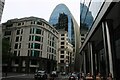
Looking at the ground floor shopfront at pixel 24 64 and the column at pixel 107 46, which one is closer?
the column at pixel 107 46

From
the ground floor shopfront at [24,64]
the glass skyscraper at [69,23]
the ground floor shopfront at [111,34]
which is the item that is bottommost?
the ground floor shopfront at [24,64]

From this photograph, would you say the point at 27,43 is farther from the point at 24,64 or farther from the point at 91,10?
the point at 91,10

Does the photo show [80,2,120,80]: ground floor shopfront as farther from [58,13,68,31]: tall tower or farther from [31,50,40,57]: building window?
[58,13,68,31]: tall tower

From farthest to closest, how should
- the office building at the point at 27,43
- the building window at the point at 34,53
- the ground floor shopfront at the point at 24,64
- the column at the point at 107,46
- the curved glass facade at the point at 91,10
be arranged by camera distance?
1. the building window at the point at 34,53
2. the office building at the point at 27,43
3. the ground floor shopfront at the point at 24,64
4. the curved glass facade at the point at 91,10
5. the column at the point at 107,46

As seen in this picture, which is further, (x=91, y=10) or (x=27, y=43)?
(x=27, y=43)

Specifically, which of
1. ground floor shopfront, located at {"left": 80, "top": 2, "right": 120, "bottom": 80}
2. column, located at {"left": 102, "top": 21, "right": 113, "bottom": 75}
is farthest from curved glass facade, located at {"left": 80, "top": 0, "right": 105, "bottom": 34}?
column, located at {"left": 102, "top": 21, "right": 113, "bottom": 75}

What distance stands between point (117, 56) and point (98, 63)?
9.24 m

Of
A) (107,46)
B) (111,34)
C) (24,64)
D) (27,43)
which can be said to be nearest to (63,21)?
(27,43)

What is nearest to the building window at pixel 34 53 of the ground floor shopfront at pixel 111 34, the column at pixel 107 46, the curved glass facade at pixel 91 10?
the curved glass facade at pixel 91 10

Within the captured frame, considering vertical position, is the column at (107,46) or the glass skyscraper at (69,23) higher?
the glass skyscraper at (69,23)

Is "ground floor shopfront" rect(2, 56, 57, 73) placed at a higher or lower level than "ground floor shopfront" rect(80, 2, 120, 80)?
lower

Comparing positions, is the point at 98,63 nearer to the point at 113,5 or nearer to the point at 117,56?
the point at 117,56

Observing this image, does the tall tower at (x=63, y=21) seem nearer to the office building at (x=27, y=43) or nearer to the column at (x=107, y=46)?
the office building at (x=27, y=43)

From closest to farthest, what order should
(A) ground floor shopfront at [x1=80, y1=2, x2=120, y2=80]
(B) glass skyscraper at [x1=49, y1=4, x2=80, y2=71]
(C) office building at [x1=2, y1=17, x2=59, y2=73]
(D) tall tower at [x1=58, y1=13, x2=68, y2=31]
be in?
(A) ground floor shopfront at [x1=80, y1=2, x2=120, y2=80] < (C) office building at [x1=2, y1=17, x2=59, y2=73] < (B) glass skyscraper at [x1=49, y1=4, x2=80, y2=71] < (D) tall tower at [x1=58, y1=13, x2=68, y2=31]
